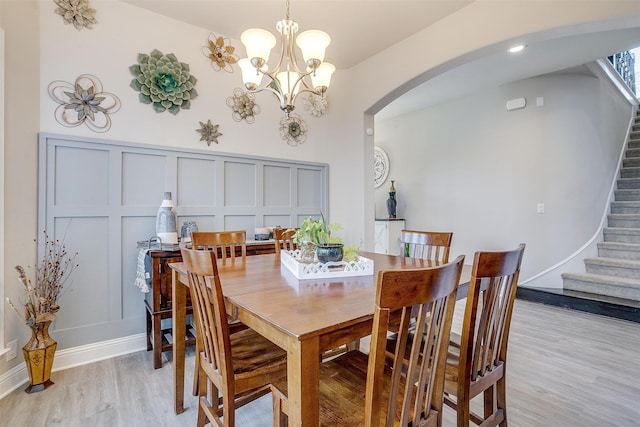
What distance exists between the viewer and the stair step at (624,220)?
157 inches

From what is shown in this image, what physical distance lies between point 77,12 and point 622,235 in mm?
6089

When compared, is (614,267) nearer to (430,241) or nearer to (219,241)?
(430,241)

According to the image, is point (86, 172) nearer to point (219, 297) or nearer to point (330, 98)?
point (219, 297)

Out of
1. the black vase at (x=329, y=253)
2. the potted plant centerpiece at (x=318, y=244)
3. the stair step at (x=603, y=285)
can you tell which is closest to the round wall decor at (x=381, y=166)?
the stair step at (x=603, y=285)

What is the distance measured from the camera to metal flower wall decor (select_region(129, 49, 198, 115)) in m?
2.61

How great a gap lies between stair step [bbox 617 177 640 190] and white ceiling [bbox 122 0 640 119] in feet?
6.48

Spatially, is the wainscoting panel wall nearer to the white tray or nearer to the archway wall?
the archway wall

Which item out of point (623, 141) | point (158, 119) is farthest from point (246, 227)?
point (623, 141)

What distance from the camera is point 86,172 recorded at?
238 centimetres

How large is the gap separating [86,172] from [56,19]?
111cm

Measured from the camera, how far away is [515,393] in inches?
77.1

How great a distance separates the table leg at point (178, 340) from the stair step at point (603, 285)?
172 inches

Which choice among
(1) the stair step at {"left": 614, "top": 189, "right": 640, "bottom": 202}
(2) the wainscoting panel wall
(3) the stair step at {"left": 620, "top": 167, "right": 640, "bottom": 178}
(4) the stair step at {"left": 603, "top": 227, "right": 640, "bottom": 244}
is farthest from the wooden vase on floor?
(3) the stair step at {"left": 620, "top": 167, "right": 640, "bottom": 178}

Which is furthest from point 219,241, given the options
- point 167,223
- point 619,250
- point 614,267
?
point 619,250
